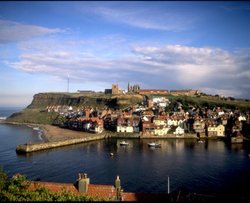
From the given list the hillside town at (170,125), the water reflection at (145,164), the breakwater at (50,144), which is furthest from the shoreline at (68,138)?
the water reflection at (145,164)

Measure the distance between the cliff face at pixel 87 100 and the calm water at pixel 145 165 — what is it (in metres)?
61.2

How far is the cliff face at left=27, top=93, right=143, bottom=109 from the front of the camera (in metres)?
132

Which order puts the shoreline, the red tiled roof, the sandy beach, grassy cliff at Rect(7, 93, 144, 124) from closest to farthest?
the red tiled roof → the shoreline → the sandy beach → grassy cliff at Rect(7, 93, 144, 124)

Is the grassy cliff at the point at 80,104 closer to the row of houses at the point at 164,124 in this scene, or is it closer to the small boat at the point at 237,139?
the row of houses at the point at 164,124

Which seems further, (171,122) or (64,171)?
(171,122)

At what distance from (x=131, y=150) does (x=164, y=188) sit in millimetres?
27181

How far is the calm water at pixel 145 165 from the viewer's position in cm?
3850

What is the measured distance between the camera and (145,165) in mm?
48469

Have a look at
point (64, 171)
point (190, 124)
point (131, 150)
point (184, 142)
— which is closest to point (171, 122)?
point (190, 124)

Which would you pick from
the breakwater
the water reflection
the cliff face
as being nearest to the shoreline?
the breakwater

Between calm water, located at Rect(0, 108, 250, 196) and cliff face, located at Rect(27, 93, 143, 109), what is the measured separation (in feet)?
201

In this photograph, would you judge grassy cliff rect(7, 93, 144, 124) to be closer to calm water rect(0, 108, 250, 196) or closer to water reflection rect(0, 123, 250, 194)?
water reflection rect(0, 123, 250, 194)

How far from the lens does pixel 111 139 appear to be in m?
80.0

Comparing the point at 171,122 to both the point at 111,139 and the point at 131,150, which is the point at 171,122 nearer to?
the point at 111,139
